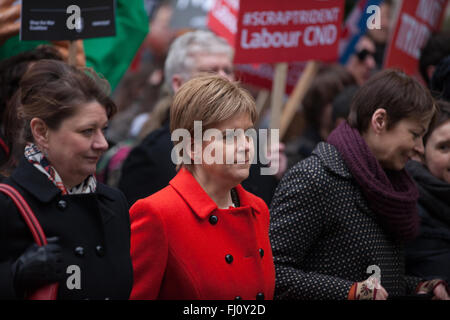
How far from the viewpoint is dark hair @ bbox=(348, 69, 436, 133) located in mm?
3379

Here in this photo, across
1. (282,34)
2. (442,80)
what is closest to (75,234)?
(282,34)

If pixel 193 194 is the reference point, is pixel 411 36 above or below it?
above

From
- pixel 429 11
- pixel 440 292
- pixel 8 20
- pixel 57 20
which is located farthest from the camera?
pixel 429 11

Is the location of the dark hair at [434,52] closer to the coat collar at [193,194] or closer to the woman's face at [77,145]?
the coat collar at [193,194]

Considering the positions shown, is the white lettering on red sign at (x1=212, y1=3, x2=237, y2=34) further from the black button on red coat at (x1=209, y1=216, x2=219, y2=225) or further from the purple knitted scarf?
the black button on red coat at (x1=209, y1=216, x2=219, y2=225)

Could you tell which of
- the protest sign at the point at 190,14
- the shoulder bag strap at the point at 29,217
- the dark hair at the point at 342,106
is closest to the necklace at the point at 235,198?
the shoulder bag strap at the point at 29,217

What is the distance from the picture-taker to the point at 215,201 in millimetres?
2895

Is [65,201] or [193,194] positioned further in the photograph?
[193,194]

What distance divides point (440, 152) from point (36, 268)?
2593mm

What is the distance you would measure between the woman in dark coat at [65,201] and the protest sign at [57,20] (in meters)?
0.95

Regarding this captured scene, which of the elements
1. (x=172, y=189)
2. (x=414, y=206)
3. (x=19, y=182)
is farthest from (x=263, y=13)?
(x=19, y=182)

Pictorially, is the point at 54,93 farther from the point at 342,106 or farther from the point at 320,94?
the point at 320,94

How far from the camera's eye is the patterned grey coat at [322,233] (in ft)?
10.4

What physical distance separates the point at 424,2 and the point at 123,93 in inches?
172
